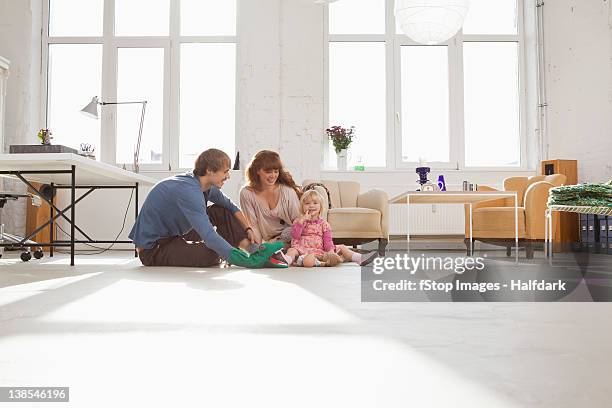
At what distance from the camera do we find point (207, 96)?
7164 mm

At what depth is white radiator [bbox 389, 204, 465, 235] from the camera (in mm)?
6723

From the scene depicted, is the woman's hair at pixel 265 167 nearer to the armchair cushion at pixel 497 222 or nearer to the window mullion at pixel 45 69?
the armchair cushion at pixel 497 222

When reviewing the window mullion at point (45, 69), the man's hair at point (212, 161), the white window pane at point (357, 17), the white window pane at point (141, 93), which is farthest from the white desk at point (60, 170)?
the white window pane at point (357, 17)

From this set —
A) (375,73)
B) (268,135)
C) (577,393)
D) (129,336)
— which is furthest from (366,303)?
(375,73)

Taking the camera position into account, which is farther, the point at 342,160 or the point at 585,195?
the point at 342,160

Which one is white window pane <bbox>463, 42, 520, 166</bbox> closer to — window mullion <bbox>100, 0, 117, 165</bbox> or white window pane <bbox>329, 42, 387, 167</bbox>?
white window pane <bbox>329, 42, 387, 167</bbox>

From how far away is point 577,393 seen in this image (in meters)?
0.84

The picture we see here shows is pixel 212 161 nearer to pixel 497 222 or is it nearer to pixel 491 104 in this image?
pixel 497 222

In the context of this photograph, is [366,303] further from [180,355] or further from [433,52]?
[433,52]

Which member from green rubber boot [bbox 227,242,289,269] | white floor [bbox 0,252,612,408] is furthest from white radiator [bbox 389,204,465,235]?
white floor [bbox 0,252,612,408]

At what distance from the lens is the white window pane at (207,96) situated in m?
7.13

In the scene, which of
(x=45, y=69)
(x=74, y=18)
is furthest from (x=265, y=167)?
(x=74, y=18)

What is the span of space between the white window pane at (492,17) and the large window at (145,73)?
116 inches

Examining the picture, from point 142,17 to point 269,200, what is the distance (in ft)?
14.1
